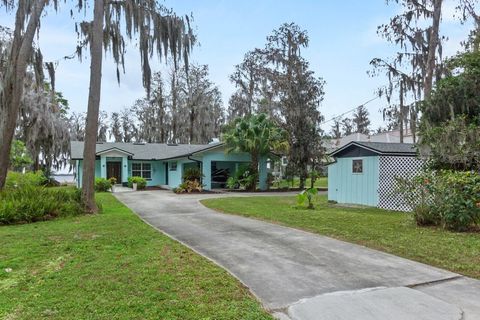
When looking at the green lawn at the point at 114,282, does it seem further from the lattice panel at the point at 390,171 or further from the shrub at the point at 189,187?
the shrub at the point at 189,187

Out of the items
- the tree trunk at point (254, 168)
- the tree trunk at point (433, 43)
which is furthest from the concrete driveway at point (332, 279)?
the tree trunk at point (254, 168)

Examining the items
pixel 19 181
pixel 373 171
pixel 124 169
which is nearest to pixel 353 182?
pixel 373 171

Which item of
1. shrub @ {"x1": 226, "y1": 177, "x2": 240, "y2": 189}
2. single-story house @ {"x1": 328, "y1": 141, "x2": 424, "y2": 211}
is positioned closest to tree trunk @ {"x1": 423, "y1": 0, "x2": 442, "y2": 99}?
single-story house @ {"x1": 328, "y1": 141, "x2": 424, "y2": 211}

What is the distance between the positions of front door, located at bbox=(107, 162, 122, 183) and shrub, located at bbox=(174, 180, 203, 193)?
7115 mm

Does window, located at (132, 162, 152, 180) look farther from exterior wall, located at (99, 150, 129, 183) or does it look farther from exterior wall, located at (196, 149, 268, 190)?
exterior wall, located at (196, 149, 268, 190)

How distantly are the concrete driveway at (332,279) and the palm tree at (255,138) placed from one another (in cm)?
1439

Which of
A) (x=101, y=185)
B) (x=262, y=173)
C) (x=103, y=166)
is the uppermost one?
(x=103, y=166)

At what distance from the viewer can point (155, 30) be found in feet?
37.3

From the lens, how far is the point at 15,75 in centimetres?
1120

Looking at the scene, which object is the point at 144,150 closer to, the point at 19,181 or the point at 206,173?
the point at 206,173

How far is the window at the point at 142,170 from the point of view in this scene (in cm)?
2667

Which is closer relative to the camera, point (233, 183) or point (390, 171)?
point (390, 171)

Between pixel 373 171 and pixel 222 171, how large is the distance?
13788mm

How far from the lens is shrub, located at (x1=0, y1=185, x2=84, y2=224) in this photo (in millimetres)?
9461
